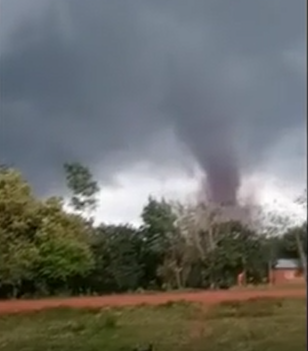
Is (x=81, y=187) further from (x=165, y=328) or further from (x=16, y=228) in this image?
(x=165, y=328)

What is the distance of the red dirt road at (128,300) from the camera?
2246 mm

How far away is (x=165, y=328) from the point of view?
7.52 ft

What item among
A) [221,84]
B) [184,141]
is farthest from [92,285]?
[221,84]

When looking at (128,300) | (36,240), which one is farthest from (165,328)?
(36,240)

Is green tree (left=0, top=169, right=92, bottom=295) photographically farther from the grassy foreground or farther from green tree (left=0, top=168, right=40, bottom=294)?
the grassy foreground

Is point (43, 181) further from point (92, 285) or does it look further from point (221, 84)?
point (221, 84)

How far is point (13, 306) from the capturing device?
7.95 feet

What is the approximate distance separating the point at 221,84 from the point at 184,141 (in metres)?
0.18

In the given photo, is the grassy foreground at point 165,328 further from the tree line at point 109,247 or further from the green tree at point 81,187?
the green tree at point 81,187

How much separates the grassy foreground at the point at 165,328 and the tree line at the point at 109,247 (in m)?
0.07

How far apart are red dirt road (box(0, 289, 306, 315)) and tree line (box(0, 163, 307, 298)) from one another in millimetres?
24

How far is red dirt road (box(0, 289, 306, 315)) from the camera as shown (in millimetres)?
2246

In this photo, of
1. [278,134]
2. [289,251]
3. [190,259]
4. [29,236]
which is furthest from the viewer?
[29,236]

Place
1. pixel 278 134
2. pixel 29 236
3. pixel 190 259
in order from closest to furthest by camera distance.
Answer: pixel 278 134 < pixel 190 259 < pixel 29 236
